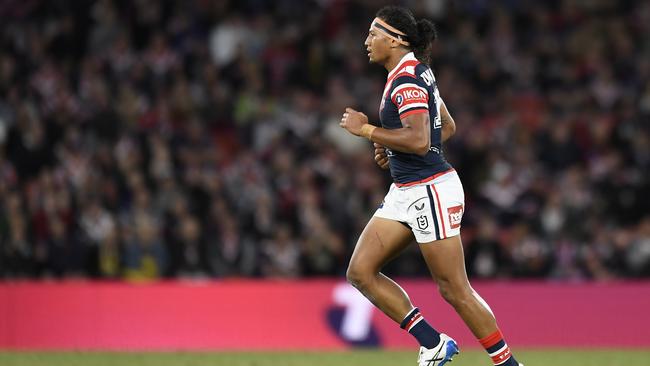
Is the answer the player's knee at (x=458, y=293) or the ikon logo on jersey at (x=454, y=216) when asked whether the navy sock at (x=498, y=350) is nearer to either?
the player's knee at (x=458, y=293)

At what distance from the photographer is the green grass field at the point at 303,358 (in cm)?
1066

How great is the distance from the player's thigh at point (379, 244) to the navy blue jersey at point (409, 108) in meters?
0.31

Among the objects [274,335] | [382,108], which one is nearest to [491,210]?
[274,335]

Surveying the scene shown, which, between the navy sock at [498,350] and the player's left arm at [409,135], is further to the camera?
the navy sock at [498,350]

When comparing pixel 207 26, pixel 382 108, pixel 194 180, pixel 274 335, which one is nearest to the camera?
pixel 382 108

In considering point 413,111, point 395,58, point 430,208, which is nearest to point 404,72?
point 395,58

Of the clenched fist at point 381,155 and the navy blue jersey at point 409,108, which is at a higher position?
the navy blue jersey at point 409,108

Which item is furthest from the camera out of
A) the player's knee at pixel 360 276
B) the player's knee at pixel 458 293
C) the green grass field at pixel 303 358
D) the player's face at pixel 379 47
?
the green grass field at pixel 303 358

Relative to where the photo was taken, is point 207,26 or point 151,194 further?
point 207,26

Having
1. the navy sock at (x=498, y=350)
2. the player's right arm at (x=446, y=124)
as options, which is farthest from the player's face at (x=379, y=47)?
the navy sock at (x=498, y=350)

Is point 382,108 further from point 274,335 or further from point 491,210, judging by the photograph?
point 491,210

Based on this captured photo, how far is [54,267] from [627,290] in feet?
22.5

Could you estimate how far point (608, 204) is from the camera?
1552 centimetres

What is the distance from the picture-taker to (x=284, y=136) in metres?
15.9
